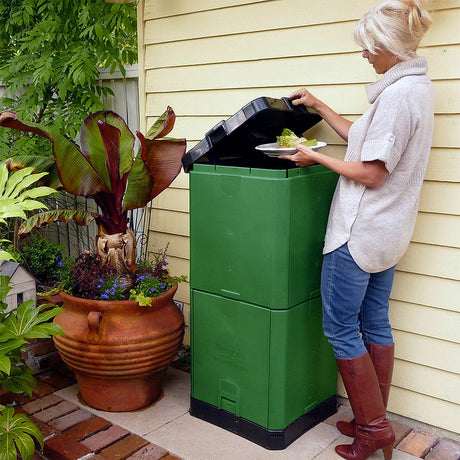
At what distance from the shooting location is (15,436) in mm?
2549

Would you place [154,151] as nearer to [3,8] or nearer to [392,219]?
[392,219]

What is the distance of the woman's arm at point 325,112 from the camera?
2.90m

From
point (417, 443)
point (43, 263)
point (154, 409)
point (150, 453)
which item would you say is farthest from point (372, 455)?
point (43, 263)

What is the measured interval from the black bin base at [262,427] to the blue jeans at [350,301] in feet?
1.68

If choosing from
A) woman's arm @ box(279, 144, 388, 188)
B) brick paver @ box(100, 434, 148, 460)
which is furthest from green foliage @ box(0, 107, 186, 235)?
brick paver @ box(100, 434, 148, 460)

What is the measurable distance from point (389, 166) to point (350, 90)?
31.8 inches

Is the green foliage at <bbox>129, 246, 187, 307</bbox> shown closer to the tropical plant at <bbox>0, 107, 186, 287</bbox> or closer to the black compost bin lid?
the tropical plant at <bbox>0, 107, 186, 287</bbox>

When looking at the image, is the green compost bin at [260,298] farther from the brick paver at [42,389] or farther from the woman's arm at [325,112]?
the brick paver at [42,389]

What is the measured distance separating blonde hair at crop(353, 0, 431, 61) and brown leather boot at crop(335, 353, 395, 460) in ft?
4.70

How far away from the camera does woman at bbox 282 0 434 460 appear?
2.35 m

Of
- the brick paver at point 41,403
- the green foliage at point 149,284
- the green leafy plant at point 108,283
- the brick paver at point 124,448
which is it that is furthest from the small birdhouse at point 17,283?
the brick paver at point 124,448

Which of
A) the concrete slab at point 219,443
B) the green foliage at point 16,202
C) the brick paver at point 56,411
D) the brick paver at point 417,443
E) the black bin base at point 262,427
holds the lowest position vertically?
the brick paver at point 56,411

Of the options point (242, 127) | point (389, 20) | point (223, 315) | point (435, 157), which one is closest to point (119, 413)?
point (223, 315)

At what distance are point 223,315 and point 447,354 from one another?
47.5 inches
